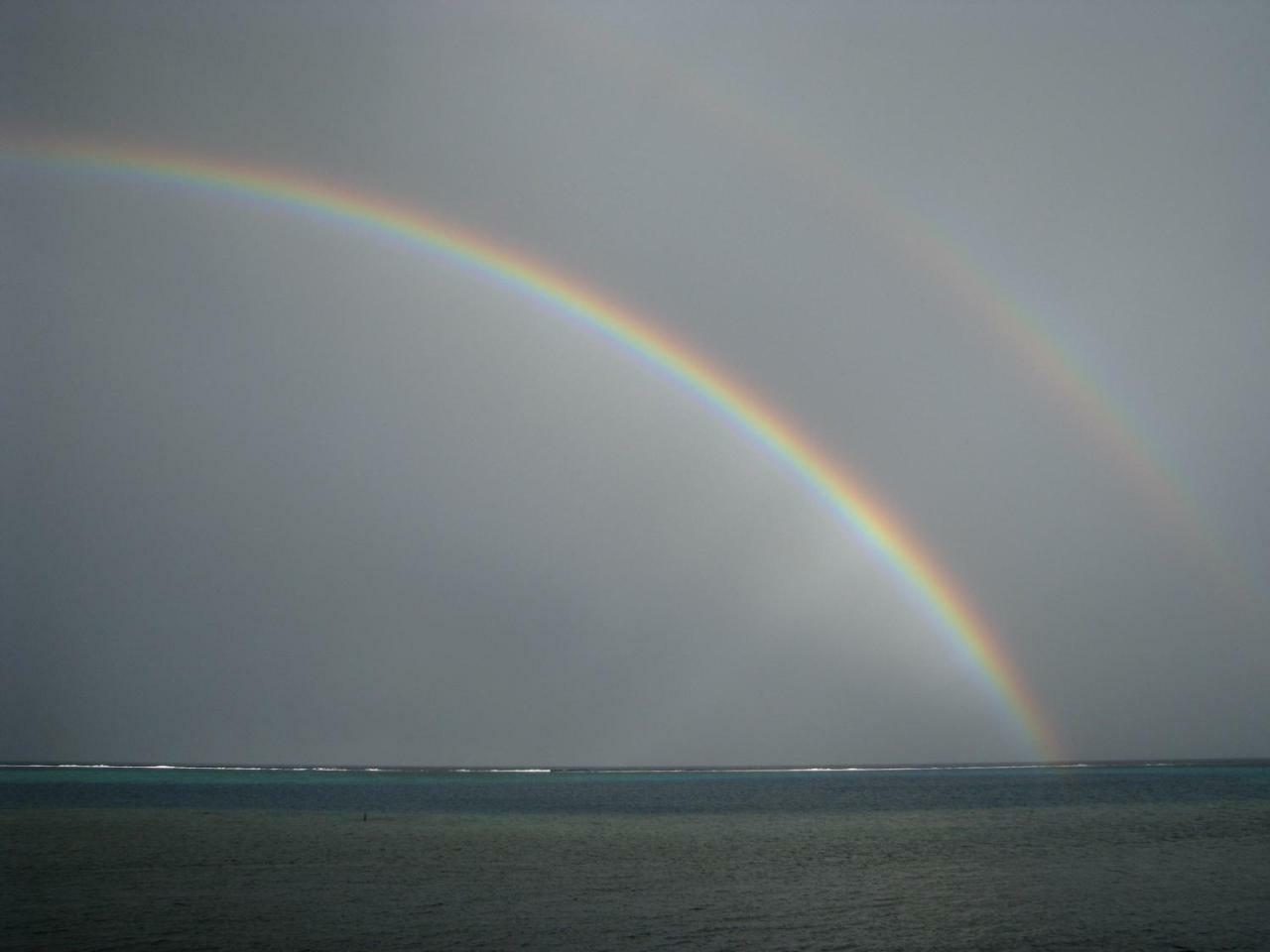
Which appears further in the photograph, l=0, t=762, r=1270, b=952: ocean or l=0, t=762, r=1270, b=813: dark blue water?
l=0, t=762, r=1270, b=813: dark blue water

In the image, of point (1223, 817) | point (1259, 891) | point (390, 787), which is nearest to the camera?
point (1259, 891)

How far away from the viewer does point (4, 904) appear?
1031 inches

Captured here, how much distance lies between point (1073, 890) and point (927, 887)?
3.78m

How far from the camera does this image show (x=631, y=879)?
33.4 meters

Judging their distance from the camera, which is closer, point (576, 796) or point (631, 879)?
point (631, 879)

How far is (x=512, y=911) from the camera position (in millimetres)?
26453

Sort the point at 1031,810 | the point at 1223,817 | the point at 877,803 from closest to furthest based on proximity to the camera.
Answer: the point at 1223,817, the point at 1031,810, the point at 877,803

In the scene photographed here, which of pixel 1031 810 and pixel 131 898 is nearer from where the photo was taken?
pixel 131 898

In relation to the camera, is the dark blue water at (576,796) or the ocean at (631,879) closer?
the ocean at (631,879)

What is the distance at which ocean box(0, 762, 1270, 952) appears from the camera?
23.3 metres

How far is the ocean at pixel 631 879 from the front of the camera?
76.5 feet

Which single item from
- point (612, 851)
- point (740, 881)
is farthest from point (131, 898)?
point (612, 851)

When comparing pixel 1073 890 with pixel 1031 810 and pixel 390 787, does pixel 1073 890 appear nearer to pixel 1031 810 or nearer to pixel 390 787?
pixel 1031 810

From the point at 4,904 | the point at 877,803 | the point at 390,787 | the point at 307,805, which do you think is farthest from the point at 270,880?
the point at 390,787
